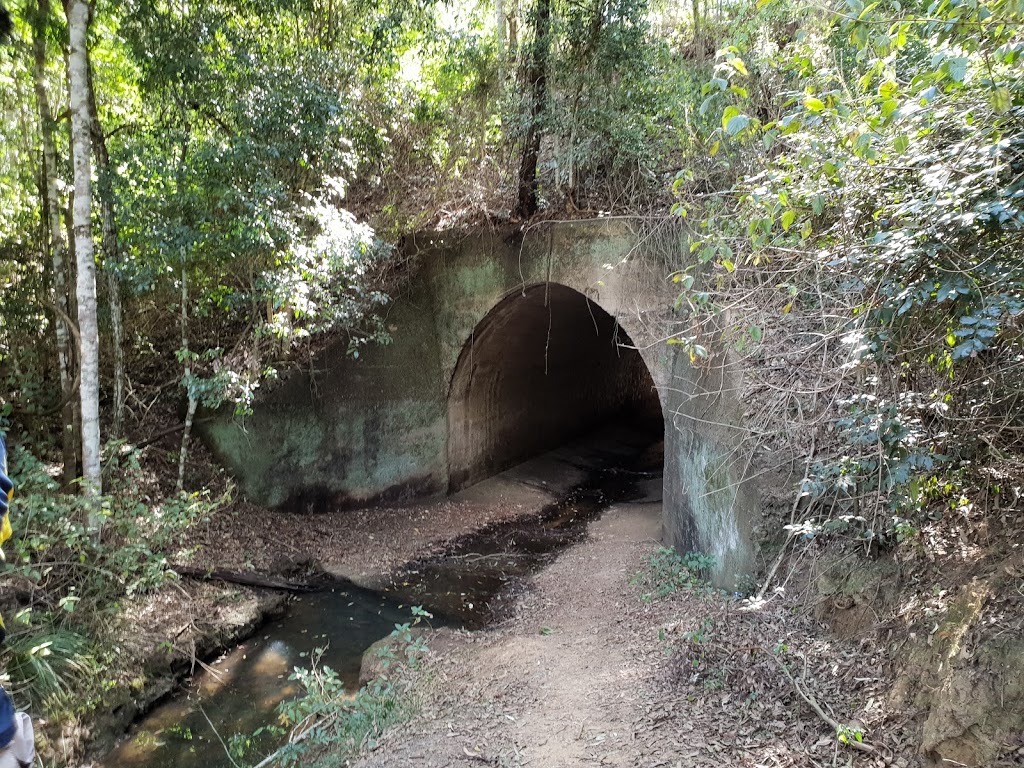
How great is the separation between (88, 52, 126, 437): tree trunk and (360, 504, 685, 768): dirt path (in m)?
4.81

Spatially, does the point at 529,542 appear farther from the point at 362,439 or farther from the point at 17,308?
the point at 17,308

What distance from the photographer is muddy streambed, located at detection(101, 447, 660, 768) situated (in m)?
5.37

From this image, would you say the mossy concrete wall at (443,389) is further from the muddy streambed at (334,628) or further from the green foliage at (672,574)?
the muddy streambed at (334,628)

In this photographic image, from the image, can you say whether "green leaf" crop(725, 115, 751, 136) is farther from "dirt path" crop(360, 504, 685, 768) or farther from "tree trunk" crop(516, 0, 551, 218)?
"tree trunk" crop(516, 0, 551, 218)

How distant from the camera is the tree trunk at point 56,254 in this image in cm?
637

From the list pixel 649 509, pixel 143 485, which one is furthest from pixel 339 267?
pixel 649 509

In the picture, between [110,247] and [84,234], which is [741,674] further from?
[110,247]

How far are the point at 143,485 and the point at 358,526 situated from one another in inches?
114

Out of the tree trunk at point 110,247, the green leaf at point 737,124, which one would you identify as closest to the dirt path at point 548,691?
the green leaf at point 737,124

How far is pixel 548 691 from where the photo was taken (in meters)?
4.97

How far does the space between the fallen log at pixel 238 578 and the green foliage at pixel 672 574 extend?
406 centimetres

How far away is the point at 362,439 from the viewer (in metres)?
10.1

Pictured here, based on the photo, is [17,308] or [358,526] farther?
[358,526]

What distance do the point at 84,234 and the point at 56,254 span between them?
122 centimetres
